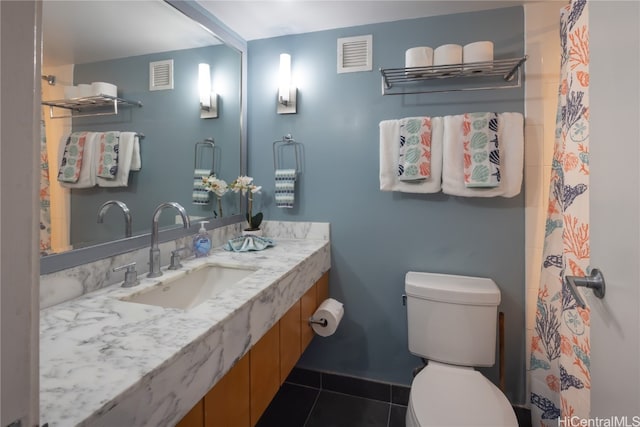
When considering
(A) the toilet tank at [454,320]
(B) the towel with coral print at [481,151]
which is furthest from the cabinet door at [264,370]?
(B) the towel with coral print at [481,151]

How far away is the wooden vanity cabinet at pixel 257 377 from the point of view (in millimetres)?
821

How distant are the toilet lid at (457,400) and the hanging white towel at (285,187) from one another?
1.13 meters

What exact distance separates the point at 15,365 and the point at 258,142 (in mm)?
1806

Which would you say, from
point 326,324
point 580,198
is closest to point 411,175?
point 580,198

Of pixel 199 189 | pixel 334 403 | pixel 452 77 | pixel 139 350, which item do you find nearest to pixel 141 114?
pixel 199 189

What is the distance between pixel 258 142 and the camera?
1987mm

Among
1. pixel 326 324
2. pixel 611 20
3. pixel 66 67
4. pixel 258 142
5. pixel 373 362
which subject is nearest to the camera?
pixel 611 20

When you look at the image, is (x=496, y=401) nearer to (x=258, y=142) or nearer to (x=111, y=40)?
(x=258, y=142)

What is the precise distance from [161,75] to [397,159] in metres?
1.23

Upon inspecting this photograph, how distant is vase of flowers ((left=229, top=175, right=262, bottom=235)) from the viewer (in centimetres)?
178

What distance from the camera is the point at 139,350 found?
0.68 meters

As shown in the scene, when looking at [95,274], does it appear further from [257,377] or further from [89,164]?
[257,377]

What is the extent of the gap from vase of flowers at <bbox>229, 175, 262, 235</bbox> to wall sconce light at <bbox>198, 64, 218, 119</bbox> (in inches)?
15.6

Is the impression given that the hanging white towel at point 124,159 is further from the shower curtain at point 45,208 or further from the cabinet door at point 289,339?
the cabinet door at point 289,339
